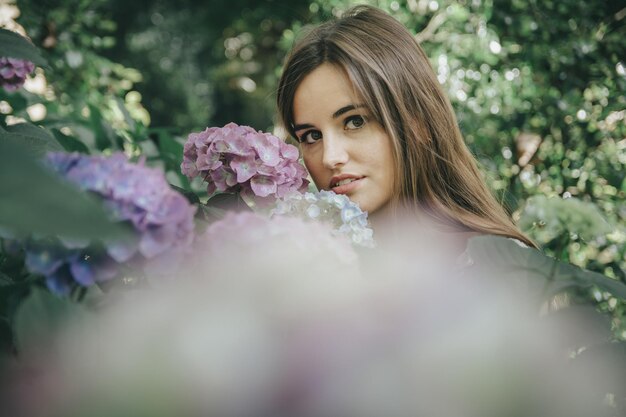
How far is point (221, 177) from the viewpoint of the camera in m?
1.06

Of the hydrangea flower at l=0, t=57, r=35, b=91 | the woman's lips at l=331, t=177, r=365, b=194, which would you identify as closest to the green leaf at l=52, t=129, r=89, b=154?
the hydrangea flower at l=0, t=57, r=35, b=91

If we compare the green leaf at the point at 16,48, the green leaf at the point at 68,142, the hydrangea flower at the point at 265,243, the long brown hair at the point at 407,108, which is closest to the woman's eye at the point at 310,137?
the long brown hair at the point at 407,108

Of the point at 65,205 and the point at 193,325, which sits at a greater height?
the point at 65,205

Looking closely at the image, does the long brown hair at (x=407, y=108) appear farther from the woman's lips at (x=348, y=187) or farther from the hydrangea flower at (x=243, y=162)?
the hydrangea flower at (x=243, y=162)

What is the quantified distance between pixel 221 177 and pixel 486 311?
68 cm

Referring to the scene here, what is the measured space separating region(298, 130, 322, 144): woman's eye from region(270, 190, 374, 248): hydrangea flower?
509mm

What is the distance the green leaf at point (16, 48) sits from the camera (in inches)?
30.3

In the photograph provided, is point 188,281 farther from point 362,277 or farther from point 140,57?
point 140,57

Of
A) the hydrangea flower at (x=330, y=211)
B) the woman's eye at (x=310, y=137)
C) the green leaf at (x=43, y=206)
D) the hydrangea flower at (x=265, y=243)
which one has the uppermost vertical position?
the green leaf at (x=43, y=206)

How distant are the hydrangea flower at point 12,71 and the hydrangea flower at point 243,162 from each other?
44 cm

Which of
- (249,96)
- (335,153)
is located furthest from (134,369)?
(249,96)

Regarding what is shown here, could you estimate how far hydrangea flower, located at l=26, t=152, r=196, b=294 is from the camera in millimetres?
479

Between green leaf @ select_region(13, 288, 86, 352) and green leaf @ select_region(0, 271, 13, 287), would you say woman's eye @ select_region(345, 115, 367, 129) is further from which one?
green leaf @ select_region(13, 288, 86, 352)

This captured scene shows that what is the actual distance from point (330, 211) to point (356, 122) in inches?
19.5
